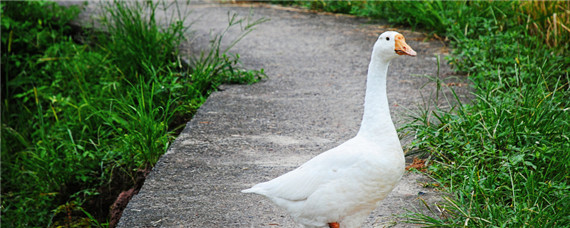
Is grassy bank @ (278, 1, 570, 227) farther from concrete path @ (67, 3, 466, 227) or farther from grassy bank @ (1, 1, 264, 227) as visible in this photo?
grassy bank @ (1, 1, 264, 227)

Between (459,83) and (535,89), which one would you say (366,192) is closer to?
(535,89)

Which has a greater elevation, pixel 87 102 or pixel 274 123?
pixel 274 123

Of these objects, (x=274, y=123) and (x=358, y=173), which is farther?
(x=274, y=123)

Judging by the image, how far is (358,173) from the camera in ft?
10.2

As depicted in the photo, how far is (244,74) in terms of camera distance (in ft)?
21.1

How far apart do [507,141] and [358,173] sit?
1.43m

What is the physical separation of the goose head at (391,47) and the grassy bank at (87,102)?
7.63 ft

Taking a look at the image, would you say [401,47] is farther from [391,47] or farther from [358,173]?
[358,173]

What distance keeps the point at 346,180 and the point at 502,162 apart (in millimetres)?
1218

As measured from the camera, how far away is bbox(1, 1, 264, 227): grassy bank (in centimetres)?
530

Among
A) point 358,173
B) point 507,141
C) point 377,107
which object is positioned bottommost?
point 507,141

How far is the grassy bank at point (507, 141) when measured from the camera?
343 cm

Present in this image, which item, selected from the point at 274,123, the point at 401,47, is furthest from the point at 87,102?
the point at 401,47

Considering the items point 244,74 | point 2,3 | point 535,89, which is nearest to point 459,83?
point 535,89
